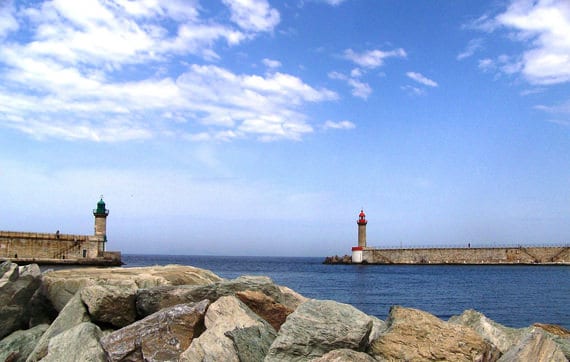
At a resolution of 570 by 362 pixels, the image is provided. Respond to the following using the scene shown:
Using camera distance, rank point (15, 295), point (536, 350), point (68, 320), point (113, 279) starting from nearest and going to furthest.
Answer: point (536, 350) < point (68, 320) < point (15, 295) < point (113, 279)

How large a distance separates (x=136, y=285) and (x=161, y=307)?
6.62 ft

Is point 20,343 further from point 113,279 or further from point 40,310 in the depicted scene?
point 113,279

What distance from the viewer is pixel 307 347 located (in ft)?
20.4

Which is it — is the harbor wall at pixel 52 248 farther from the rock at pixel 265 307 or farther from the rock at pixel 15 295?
the rock at pixel 265 307

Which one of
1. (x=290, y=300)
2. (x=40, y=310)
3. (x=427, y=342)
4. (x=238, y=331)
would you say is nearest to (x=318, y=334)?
(x=238, y=331)

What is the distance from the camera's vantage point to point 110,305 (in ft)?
27.1

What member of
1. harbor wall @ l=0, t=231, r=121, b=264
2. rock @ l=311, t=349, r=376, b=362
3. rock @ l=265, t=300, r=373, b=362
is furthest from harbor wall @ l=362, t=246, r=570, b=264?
rock @ l=311, t=349, r=376, b=362

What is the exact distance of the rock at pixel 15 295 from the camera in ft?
31.0

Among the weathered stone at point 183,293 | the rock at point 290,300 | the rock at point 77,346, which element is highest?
the weathered stone at point 183,293

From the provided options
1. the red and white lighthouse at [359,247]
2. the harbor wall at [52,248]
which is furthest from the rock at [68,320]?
the red and white lighthouse at [359,247]

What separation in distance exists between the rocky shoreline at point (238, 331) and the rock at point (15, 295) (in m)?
0.02

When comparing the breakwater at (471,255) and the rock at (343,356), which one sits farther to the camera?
the breakwater at (471,255)

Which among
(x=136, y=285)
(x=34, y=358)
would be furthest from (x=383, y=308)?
(x=34, y=358)

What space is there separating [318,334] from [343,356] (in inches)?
25.7
